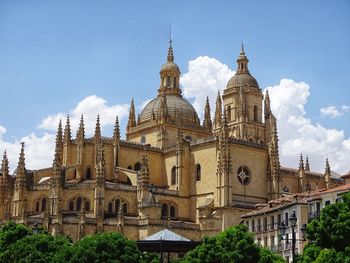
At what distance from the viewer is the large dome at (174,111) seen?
289ft

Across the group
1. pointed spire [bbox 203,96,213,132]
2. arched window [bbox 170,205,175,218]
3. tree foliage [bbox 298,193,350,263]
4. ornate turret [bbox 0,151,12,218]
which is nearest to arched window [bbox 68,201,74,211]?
ornate turret [bbox 0,151,12,218]

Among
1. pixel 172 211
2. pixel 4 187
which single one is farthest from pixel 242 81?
pixel 4 187

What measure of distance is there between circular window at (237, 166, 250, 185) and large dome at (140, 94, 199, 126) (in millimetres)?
12886

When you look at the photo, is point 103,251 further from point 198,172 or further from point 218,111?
point 218,111

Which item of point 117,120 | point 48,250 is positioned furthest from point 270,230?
point 117,120

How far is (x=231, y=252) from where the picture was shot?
4478 centimetres

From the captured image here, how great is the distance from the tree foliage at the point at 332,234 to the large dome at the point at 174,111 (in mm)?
49644

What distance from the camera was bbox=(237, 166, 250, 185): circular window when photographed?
77.5 meters

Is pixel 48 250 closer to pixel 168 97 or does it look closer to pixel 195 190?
pixel 195 190

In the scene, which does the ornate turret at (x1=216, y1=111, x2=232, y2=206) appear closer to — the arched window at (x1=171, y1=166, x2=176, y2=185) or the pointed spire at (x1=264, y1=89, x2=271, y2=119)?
the arched window at (x1=171, y1=166, x2=176, y2=185)

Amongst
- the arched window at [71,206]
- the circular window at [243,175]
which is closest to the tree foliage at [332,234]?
the arched window at [71,206]

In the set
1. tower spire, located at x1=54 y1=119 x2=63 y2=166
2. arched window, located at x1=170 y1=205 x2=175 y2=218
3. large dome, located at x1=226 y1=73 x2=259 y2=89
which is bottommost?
arched window, located at x1=170 y1=205 x2=175 y2=218

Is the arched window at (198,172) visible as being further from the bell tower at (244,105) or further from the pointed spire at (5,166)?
the pointed spire at (5,166)

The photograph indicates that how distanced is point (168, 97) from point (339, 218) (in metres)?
56.0
